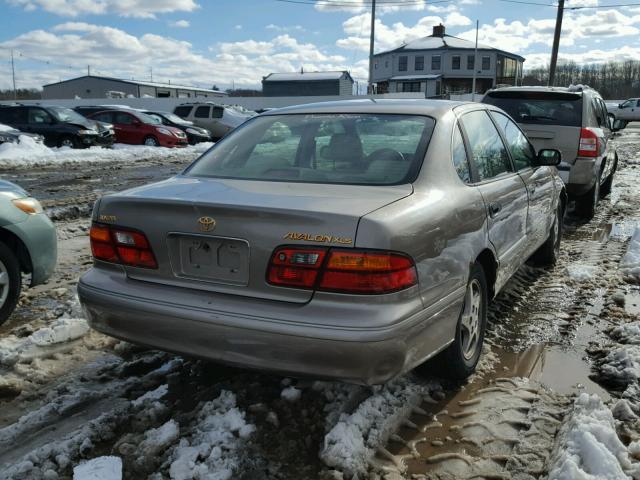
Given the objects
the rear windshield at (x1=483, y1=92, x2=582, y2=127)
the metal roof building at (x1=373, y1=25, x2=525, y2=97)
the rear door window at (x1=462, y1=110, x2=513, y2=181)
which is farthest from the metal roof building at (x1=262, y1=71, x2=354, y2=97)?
the rear door window at (x1=462, y1=110, x2=513, y2=181)

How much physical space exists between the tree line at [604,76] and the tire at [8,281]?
273 feet

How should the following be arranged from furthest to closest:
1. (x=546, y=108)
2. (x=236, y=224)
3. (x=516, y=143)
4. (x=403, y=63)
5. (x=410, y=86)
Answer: (x=403, y=63) → (x=410, y=86) → (x=546, y=108) → (x=516, y=143) → (x=236, y=224)

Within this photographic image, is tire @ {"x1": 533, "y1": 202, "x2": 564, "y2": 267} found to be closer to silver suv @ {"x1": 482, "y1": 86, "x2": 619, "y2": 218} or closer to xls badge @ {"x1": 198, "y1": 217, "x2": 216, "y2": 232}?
silver suv @ {"x1": 482, "y1": 86, "x2": 619, "y2": 218}

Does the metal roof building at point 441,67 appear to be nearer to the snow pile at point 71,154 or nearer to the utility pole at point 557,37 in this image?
the utility pole at point 557,37

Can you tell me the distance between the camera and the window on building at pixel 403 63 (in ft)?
214

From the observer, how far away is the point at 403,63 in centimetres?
6544

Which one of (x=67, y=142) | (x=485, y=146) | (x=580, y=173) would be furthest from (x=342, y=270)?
(x=67, y=142)

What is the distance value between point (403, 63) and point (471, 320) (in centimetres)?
6590

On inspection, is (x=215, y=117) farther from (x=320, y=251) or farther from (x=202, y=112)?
(x=320, y=251)

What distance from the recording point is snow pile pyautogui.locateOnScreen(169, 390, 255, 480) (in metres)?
2.48

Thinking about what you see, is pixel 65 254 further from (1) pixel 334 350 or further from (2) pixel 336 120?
(1) pixel 334 350

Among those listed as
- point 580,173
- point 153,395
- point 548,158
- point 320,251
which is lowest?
point 153,395

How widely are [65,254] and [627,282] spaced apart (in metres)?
5.67

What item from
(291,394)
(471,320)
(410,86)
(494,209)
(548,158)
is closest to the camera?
(291,394)
